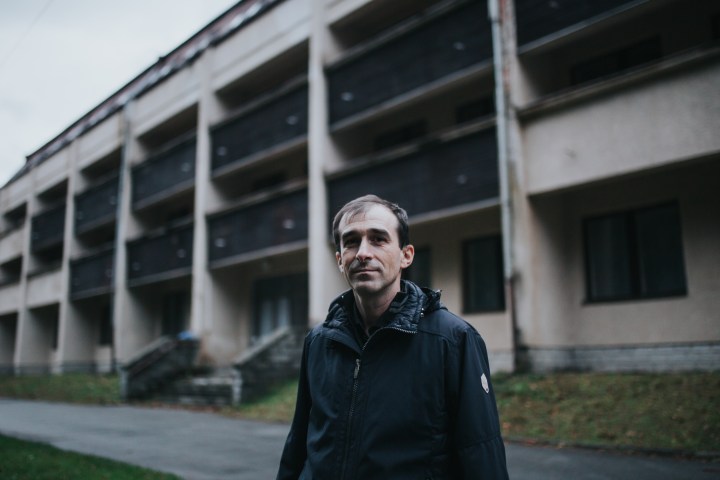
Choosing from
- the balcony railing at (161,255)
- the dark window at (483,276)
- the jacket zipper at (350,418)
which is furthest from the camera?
the balcony railing at (161,255)

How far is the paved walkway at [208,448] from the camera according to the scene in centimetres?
748

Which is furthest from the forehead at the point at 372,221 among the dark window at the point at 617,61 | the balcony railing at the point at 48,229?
the balcony railing at the point at 48,229

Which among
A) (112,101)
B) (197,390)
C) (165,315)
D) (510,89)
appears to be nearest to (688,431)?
(510,89)

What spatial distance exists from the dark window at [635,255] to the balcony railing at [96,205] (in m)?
21.7

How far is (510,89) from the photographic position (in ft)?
46.0

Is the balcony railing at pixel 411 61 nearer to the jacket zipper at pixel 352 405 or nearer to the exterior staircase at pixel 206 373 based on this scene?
the exterior staircase at pixel 206 373

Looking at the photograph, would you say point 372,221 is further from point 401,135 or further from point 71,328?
point 71,328

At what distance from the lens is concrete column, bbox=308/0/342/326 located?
18.1 m

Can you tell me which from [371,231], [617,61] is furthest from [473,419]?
[617,61]

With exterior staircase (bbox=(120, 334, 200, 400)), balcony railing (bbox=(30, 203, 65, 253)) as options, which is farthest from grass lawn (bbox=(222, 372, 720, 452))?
balcony railing (bbox=(30, 203, 65, 253))

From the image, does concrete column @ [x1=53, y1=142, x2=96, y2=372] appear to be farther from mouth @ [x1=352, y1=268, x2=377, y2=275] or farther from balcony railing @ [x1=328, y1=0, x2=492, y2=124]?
mouth @ [x1=352, y1=268, x2=377, y2=275]

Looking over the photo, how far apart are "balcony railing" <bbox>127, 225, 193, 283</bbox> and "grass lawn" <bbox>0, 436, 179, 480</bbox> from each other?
1536cm

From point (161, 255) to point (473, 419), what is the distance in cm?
2446

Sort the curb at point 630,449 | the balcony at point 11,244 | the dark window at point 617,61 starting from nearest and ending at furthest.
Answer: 1. the curb at point 630,449
2. the dark window at point 617,61
3. the balcony at point 11,244
